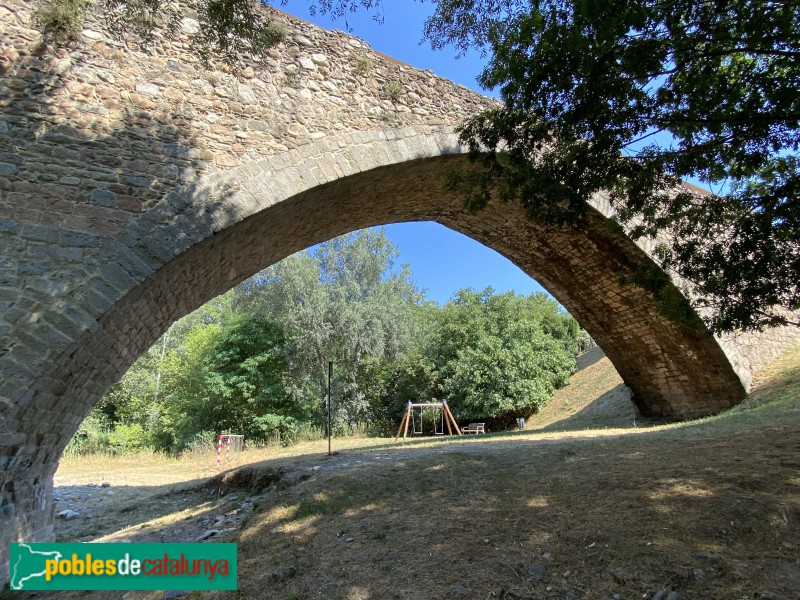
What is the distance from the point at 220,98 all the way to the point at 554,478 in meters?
5.34

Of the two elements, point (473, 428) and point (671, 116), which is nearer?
point (671, 116)

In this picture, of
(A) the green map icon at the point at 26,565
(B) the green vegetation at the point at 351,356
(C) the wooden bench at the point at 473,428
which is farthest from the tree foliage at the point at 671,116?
(B) the green vegetation at the point at 351,356

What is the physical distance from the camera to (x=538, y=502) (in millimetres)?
3998

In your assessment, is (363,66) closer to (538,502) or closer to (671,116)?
(671,116)

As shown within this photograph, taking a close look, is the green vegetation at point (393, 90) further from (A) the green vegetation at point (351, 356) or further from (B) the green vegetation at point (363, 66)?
(A) the green vegetation at point (351, 356)

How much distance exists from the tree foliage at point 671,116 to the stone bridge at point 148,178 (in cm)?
180

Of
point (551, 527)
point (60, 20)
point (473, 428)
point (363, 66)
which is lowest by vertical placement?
point (473, 428)

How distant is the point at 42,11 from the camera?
4.74 meters

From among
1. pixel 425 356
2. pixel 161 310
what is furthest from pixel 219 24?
pixel 425 356

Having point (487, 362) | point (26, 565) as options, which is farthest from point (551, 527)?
point (487, 362)

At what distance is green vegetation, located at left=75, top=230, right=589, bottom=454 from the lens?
20.7m

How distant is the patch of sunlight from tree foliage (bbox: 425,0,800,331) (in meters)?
2.41

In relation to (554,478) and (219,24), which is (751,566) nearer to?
(554,478)

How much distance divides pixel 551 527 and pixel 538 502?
0.55 metres
